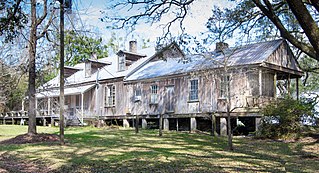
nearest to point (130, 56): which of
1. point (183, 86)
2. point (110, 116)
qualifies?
point (110, 116)

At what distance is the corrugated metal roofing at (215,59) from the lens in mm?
20375

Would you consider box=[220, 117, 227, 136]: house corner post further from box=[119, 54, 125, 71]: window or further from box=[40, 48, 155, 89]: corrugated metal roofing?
box=[119, 54, 125, 71]: window

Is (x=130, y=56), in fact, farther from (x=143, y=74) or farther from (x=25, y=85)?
(x=25, y=85)

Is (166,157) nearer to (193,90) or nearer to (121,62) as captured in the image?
(193,90)

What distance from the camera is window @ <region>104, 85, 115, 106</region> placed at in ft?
96.6

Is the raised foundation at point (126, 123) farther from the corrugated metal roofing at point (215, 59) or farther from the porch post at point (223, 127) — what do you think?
the porch post at point (223, 127)

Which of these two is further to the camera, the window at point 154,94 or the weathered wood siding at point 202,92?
the window at point 154,94

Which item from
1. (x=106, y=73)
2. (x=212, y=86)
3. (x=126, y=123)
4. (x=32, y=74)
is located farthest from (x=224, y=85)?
(x=106, y=73)

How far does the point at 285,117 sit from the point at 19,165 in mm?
12109

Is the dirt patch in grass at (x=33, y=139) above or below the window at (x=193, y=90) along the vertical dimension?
below

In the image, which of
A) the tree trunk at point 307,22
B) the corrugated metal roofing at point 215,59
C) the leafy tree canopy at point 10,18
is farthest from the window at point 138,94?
the tree trunk at point 307,22

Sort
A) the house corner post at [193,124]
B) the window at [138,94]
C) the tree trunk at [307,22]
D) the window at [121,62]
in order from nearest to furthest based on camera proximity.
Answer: the tree trunk at [307,22]
the house corner post at [193,124]
the window at [138,94]
the window at [121,62]

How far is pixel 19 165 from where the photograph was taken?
10.2 metres

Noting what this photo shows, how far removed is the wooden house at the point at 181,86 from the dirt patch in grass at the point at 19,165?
633cm
